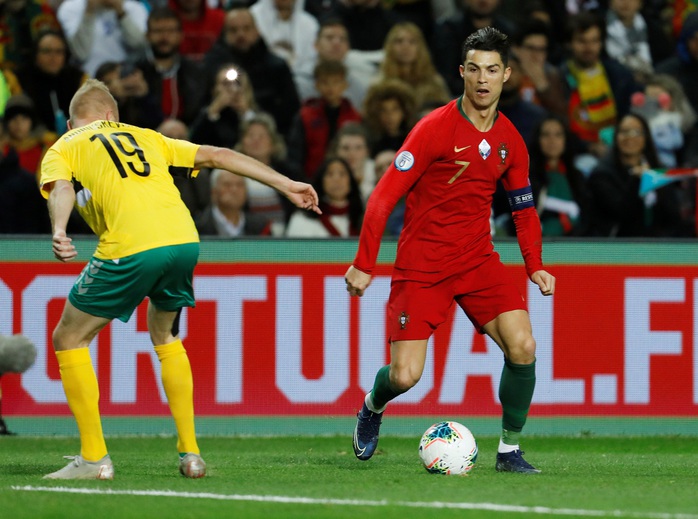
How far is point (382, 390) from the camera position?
7.70 m

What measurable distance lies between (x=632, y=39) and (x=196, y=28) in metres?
4.44

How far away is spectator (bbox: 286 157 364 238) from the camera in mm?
11000

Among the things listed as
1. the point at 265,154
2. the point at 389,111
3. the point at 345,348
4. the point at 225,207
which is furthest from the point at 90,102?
the point at 389,111

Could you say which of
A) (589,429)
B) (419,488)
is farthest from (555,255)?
(419,488)

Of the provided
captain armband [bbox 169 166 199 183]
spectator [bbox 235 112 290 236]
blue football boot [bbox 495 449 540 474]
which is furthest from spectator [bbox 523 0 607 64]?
captain armband [bbox 169 166 199 183]

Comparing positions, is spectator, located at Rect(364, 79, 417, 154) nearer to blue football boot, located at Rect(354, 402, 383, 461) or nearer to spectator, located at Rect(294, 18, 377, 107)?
spectator, located at Rect(294, 18, 377, 107)

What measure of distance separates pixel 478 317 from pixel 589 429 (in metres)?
3.00

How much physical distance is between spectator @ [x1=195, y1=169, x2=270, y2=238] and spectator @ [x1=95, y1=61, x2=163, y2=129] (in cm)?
116

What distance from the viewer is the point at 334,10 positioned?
13312 mm

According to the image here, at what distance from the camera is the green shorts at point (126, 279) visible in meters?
6.77

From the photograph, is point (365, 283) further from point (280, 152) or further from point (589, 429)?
point (280, 152)

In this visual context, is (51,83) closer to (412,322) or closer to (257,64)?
(257,64)

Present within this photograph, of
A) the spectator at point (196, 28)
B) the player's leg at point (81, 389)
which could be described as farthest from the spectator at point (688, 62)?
the player's leg at point (81, 389)

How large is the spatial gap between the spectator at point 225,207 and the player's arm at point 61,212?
429 cm
